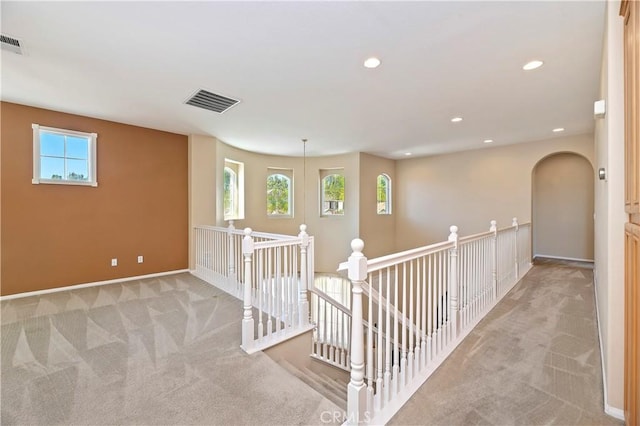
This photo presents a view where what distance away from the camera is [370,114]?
398 centimetres

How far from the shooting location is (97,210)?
13.8ft

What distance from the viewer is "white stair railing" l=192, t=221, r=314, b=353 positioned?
2414 mm

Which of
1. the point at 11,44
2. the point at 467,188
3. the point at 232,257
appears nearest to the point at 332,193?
the point at 467,188

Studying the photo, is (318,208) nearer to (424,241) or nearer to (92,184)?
(424,241)

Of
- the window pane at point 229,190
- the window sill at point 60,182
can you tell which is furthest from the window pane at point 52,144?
the window pane at point 229,190

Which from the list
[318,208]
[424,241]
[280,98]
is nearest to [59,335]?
[280,98]

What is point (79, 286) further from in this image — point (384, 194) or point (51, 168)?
point (384, 194)

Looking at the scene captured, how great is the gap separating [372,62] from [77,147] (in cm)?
442

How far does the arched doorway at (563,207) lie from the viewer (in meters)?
5.62

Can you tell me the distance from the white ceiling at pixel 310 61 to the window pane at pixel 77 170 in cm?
75

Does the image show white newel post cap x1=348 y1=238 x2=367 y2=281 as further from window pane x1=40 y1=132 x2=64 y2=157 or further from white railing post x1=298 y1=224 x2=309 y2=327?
window pane x1=40 y1=132 x2=64 y2=157

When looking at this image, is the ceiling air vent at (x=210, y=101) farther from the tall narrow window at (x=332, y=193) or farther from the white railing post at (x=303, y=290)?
the tall narrow window at (x=332, y=193)

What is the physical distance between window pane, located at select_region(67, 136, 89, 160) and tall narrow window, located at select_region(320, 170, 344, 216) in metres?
4.79

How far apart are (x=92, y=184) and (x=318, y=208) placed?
4639mm
